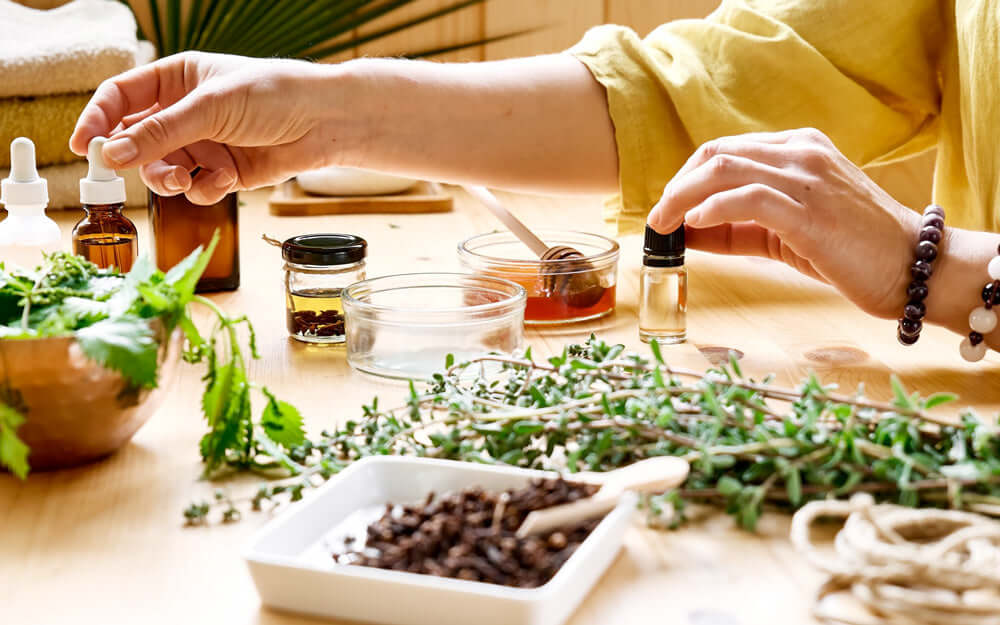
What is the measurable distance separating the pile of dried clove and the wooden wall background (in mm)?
1567

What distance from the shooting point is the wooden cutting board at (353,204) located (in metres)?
1.62

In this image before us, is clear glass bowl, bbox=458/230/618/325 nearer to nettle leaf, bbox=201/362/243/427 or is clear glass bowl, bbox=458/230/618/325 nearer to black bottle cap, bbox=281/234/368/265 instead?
black bottle cap, bbox=281/234/368/265

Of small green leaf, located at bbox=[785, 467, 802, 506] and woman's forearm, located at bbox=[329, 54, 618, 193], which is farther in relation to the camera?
woman's forearm, located at bbox=[329, 54, 618, 193]

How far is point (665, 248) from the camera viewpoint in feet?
3.29

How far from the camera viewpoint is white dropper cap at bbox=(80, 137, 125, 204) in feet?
3.31

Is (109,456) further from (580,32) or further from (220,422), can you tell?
(580,32)

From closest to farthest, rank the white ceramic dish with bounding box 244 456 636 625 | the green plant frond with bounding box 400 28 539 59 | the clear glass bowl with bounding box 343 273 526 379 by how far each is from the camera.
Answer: the white ceramic dish with bounding box 244 456 636 625
the clear glass bowl with bounding box 343 273 526 379
the green plant frond with bounding box 400 28 539 59

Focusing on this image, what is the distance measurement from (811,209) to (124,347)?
0.57m

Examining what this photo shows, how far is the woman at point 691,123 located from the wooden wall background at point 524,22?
0.75 metres

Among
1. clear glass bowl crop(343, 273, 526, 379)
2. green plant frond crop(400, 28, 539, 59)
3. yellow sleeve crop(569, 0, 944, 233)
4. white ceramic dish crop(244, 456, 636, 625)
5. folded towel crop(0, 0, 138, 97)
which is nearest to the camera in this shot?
white ceramic dish crop(244, 456, 636, 625)

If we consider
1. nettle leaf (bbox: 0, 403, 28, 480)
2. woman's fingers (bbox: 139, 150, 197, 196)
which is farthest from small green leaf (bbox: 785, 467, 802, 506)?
woman's fingers (bbox: 139, 150, 197, 196)

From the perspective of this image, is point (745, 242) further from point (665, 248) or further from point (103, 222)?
point (103, 222)

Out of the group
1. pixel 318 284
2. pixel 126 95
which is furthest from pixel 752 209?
pixel 126 95

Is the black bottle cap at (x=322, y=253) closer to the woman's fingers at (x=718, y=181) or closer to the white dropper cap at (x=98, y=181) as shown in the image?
the white dropper cap at (x=98, y=181)
